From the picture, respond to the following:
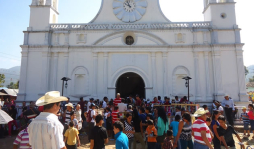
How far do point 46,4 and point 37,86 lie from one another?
821 cm

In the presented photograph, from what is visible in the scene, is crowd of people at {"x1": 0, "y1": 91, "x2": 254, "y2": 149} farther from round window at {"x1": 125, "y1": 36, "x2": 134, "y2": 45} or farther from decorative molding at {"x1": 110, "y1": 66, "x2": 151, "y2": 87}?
round window at {"x1": 125, "y1": 36, "x2": 134, "y2": 45}

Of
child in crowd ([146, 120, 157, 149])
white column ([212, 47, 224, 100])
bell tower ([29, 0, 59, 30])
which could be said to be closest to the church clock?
bell tower ([29, 0, 59, 30])

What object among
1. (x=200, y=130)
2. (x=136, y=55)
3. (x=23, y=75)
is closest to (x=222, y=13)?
(x=136, y=55)

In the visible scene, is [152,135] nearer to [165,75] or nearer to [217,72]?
[165,75]

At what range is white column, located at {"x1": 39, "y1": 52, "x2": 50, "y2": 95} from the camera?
17203 millimetres

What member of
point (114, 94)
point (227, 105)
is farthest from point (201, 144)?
point (114, 94)

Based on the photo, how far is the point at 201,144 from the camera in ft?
15.2

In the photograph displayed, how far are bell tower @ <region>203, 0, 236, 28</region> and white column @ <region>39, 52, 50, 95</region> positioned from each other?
53.3 ft

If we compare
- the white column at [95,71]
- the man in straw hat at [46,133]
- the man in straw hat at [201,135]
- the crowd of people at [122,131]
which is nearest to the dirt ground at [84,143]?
the crowd of people at [122,131]

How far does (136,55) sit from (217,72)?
7.53 meters

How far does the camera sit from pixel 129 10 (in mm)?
18844

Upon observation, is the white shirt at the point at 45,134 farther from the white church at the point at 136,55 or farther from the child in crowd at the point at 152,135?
the white church at the point at 136,55

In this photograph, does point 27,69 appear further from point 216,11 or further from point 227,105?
point 216,11

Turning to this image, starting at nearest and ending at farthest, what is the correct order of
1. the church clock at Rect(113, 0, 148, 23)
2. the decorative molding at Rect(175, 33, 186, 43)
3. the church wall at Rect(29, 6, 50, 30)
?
the decorative molding at Rect(175, 33, 186, 43) → the church wall at Rect(29, 6, 50, 30) → the church clock at Rect(113, 0, 148, 23)
